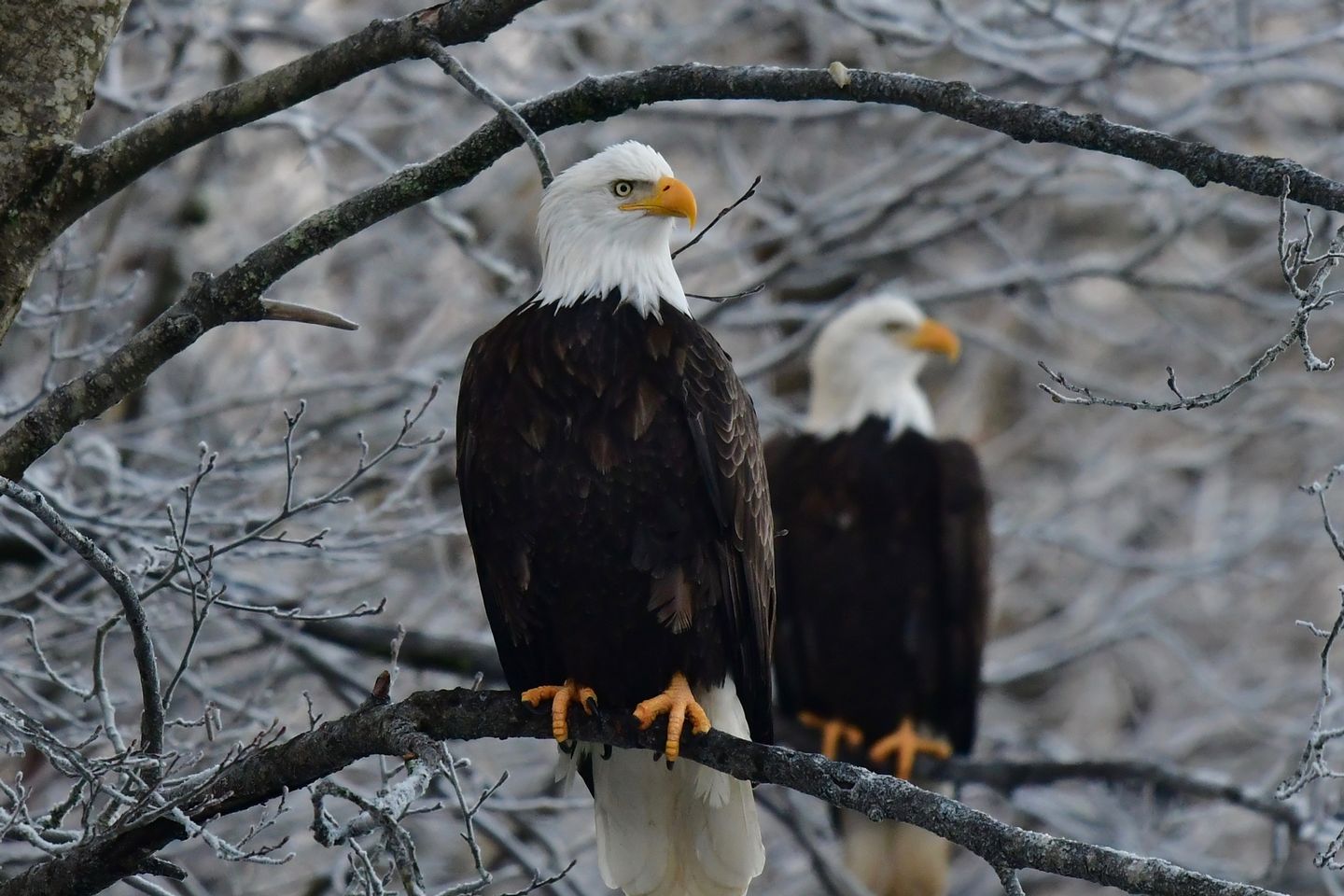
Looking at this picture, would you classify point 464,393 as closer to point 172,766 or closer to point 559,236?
point 559,236

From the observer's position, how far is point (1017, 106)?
2451 millimetres

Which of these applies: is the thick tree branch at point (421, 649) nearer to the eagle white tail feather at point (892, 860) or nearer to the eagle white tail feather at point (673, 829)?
the eagle white tail feather at point (673, 829)

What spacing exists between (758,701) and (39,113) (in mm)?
1920

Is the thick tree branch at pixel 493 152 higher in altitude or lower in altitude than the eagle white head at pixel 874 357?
lower

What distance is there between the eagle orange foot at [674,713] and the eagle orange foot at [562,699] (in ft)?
0.35

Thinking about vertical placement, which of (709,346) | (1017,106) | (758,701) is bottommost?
(758,701)

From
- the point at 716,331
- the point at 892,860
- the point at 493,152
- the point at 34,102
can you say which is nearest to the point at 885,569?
the point at 892,860

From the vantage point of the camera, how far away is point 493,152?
2.60 meters

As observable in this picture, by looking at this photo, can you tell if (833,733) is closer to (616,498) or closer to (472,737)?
(616,498)

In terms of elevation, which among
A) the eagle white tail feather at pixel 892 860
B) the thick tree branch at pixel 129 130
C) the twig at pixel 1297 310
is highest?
the thick tree branch at pixel 129 130

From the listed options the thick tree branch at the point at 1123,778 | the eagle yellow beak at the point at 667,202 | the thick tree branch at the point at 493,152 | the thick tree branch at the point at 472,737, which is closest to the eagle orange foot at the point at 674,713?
the thick tree branch at the point at 472,737

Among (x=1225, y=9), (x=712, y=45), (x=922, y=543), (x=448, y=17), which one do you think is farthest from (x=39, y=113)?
(x=712, y=45)

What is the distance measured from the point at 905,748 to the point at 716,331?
1.98 metres

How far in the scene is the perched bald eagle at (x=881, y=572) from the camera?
20.7ft
